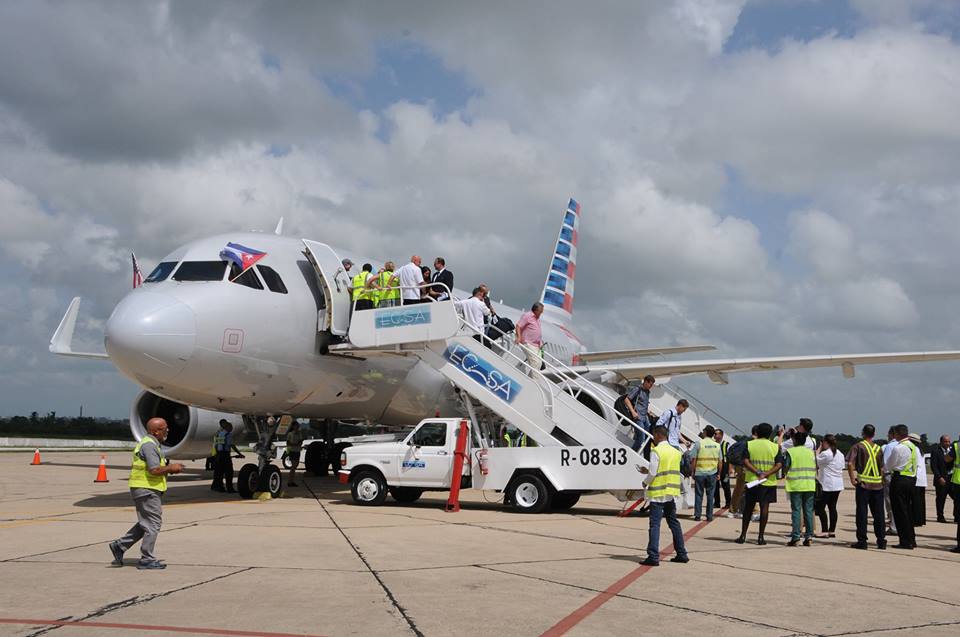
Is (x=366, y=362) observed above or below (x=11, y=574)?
above

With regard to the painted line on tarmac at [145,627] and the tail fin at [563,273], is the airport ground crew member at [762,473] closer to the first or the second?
the painted line on tarmac at [145,627]

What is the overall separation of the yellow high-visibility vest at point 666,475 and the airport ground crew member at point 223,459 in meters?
10.5

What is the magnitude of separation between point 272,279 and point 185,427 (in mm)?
5878

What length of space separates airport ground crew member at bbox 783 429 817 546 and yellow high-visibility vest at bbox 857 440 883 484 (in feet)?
2.05

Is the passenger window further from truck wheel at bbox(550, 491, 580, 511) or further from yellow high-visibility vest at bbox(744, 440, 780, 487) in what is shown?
yellow high-visibility vest at bbox(744, 440, 780, 487)

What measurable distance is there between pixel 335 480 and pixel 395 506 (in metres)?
7.52

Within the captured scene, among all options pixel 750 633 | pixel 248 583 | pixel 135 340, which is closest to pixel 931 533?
pixel 750 633

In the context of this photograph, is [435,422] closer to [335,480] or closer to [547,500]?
[547,500]

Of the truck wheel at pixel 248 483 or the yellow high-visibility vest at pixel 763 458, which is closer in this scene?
the yellow high-visibility vest at pixel 763 458

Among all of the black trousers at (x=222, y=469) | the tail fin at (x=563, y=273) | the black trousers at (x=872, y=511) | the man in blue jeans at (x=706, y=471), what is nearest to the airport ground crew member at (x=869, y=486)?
the black trousers at (x=872, y=511)

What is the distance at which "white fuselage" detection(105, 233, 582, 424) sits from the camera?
1239 cm

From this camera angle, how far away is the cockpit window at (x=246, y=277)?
13664 millimetres

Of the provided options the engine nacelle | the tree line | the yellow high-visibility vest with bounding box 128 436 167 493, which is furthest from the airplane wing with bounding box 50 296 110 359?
the tree line

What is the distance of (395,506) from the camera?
14.8 metres
